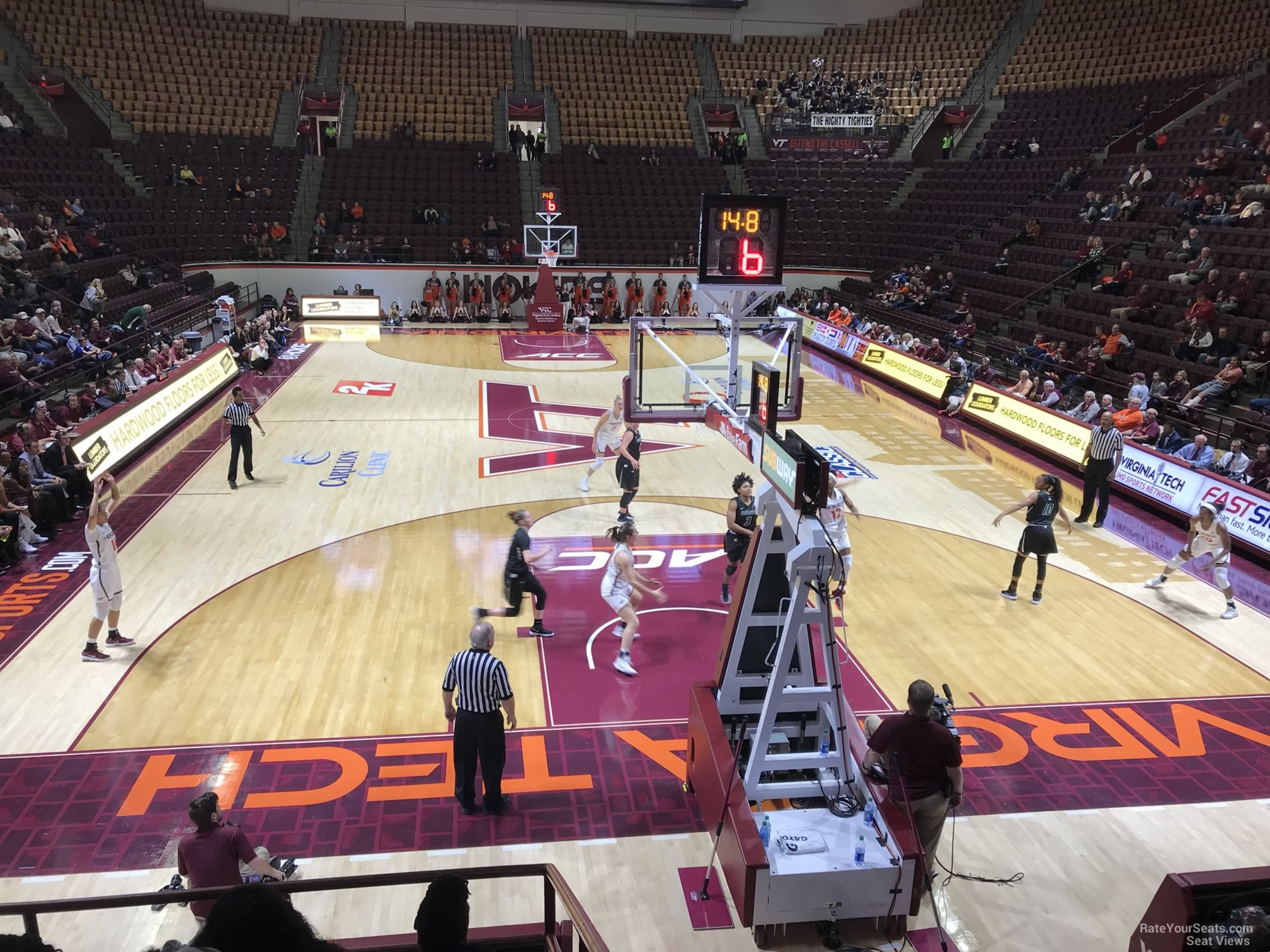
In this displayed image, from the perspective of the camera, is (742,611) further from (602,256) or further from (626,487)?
(602,256)

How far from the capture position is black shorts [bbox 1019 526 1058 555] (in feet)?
34.0

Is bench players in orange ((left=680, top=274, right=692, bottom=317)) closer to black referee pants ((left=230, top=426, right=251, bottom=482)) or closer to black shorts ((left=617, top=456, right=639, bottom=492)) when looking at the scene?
black referee pants ((left=230, top=426, right=251, bottom=482))

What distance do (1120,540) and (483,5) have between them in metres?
37.1

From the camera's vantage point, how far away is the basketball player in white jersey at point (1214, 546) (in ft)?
34.1

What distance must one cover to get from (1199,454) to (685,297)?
19185 mm

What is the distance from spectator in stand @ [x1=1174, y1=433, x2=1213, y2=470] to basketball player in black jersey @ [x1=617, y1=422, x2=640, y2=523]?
27.1ft

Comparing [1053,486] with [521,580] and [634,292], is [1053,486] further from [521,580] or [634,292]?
[634,292]

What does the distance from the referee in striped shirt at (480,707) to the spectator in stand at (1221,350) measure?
1594 centimetres

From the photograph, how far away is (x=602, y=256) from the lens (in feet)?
107

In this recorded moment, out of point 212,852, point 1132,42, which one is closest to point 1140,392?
point 212,852

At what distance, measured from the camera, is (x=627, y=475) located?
1219cm

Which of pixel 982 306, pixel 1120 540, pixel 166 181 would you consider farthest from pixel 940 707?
pixel 166 181

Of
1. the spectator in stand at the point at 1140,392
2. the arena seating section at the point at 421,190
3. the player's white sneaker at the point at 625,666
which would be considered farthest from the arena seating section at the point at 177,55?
the player's white sneaker at the point at 625,666

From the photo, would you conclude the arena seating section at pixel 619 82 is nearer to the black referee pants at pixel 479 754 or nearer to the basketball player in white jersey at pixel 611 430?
the basketball player in white jersey at pixel 611 430
